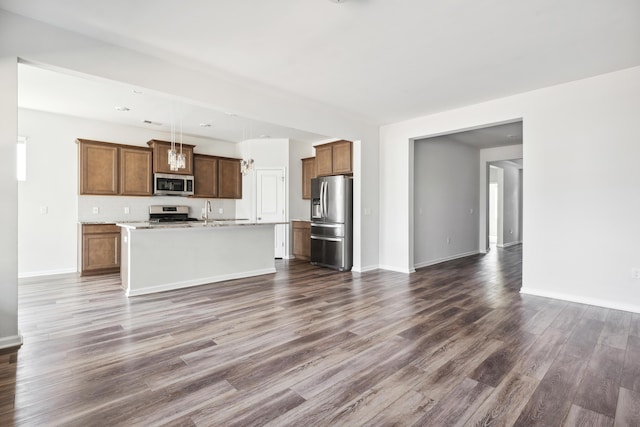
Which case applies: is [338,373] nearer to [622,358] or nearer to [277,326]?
[277,326]

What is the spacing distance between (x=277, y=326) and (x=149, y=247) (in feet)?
7.40

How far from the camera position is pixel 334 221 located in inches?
227

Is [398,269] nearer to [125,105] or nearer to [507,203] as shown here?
[125,105]

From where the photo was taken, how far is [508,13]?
247 centimetres

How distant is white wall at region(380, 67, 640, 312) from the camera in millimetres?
3482

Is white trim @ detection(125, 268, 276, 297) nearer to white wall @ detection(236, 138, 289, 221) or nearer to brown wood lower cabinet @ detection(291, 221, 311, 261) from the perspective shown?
brown wood lower cabinet @ detection(291, 221, 311, 261)

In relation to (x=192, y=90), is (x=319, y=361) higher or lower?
lower

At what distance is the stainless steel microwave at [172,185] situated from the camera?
6094mm

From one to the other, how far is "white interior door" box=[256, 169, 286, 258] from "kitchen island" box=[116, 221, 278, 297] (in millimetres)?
1649

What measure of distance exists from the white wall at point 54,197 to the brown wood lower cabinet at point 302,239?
3373mm

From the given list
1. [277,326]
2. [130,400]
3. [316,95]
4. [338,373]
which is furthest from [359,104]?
[130,400]

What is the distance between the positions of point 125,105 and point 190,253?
2.46 meters

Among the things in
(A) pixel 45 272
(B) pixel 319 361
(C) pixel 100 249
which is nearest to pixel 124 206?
(C) pixel 100 249

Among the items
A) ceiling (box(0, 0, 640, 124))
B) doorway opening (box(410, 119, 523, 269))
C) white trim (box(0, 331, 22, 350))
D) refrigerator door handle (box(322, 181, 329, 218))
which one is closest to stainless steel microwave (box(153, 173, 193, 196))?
refrigerator door handle (box(322, 181, 329, 218))
